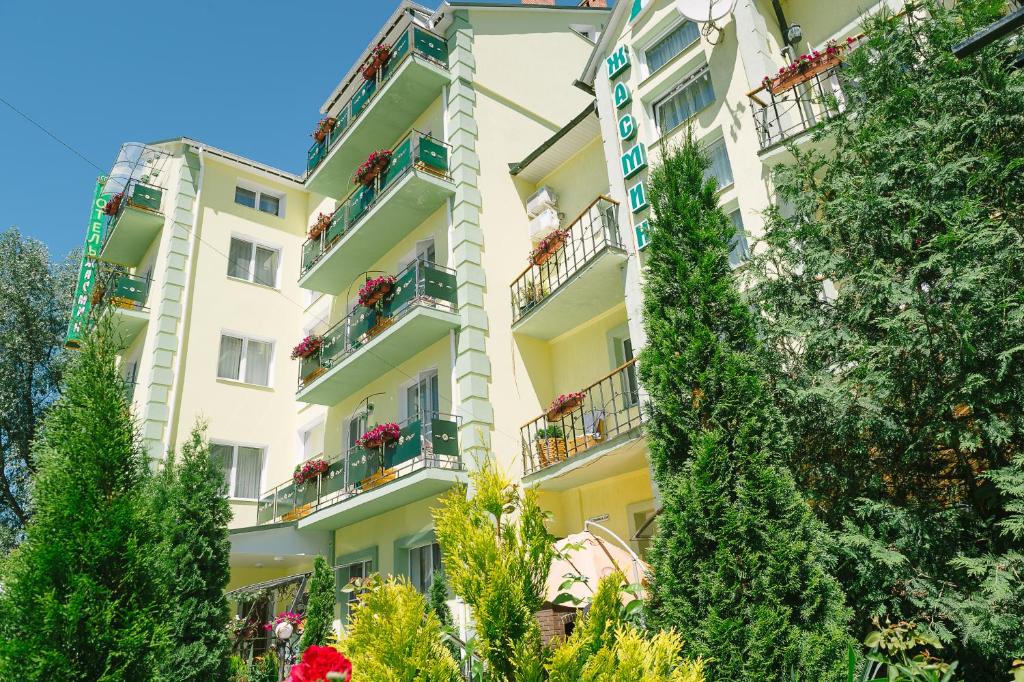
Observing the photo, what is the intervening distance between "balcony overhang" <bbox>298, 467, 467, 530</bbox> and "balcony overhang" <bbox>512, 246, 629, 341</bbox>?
12.6 feet

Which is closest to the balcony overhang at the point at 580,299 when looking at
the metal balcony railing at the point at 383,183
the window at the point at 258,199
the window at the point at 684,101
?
the window at the point at 684,101

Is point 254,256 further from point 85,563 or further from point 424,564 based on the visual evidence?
point 85,563

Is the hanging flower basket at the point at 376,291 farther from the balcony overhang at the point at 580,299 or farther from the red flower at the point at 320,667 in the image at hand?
the red flower at the point at 320,667

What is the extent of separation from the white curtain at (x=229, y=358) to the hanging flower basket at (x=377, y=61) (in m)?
8.74

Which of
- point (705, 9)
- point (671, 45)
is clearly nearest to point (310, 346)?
point (671, 45)

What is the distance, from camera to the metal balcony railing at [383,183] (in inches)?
664

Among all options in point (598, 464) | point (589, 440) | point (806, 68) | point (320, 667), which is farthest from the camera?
point (589, 440)

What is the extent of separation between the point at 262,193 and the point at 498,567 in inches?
875

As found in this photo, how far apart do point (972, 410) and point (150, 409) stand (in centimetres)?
1853

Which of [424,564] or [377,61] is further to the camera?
[377,61]

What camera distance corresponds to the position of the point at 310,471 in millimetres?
17594

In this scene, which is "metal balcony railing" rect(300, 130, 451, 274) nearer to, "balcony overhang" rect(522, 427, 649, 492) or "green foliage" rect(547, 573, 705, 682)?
"balcony overhang" rect(522, 427, 649, 492)

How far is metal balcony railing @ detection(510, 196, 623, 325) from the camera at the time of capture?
1456 centimetres

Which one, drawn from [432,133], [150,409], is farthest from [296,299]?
[432,133]
